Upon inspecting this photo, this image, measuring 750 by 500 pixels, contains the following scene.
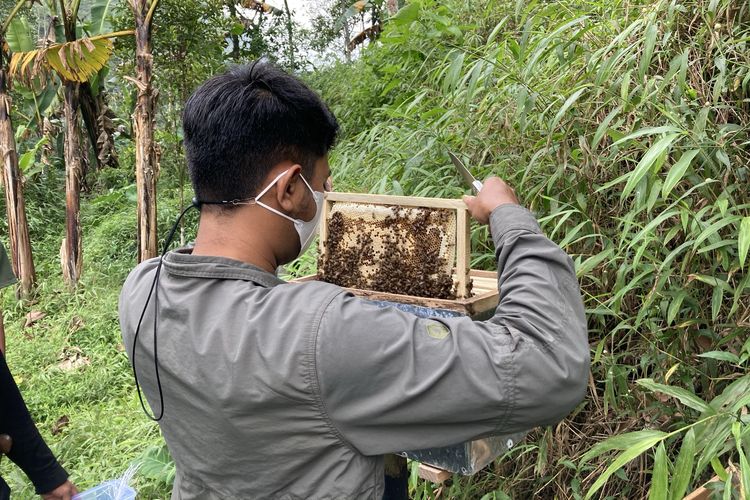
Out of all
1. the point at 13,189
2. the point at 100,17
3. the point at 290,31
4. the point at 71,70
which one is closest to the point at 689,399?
the point at 71,70

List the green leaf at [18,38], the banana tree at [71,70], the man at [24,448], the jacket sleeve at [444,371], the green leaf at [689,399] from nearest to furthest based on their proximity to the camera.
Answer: the jacket sleeve at [444,371]
the green leaf at [689,399]
the man at [24,448]
the banana tree at [71,70]
the green leaf at [18,38]

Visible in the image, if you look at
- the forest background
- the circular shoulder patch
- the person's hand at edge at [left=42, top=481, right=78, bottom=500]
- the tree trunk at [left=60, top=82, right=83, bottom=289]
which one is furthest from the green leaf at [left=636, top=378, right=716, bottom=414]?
the tree trunk at [left=60, top=82, right=83, bottom=289]

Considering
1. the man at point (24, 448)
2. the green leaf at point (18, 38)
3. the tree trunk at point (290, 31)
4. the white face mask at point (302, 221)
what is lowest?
the man at point (24, 448)

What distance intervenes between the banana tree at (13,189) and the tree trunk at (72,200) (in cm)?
43

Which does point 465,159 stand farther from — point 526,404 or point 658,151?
point 526,404

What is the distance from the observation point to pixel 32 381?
5.94 meters

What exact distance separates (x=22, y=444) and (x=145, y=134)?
487 centimetres

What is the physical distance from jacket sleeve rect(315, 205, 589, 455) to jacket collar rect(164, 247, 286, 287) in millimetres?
226

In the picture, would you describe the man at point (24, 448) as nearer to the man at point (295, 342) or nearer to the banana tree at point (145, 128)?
the man at point (295, 342)

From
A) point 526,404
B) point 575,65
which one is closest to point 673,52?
point 575,65

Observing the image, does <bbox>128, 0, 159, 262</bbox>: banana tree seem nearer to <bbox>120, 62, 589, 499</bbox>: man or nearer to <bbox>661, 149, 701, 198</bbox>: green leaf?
<bbox>120, 62, 589, 499</bbox>: man

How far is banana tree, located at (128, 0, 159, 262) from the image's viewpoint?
22.3 feet

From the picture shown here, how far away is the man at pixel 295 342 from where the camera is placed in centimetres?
128

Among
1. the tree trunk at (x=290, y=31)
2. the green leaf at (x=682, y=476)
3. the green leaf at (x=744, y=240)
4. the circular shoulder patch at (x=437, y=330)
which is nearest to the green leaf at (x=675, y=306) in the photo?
the green leaf at (x=744, y=240)
